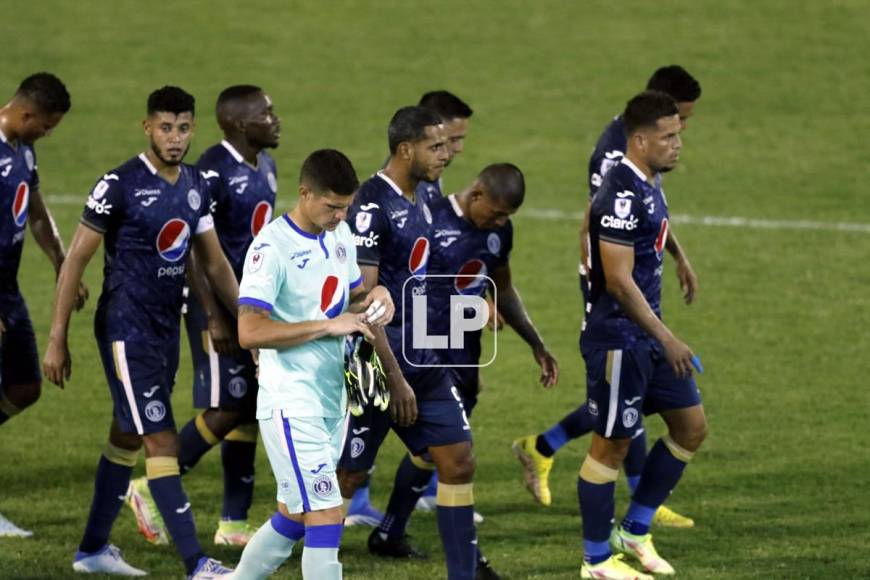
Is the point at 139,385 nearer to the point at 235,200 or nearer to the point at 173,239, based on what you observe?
the point at 173,239

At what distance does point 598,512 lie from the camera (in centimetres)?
966

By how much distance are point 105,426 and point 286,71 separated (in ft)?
51.3

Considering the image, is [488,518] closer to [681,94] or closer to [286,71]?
[681,94]

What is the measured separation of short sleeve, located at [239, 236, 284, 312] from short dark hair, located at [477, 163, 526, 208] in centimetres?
198

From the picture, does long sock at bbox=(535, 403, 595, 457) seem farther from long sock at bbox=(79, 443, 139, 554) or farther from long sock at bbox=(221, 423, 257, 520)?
long sock at bbox=(79, 443, 139, 554)

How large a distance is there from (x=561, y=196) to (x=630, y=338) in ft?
41.7

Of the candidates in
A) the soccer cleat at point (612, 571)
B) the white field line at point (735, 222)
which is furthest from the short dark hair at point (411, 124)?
the white field line at point (735, 222)

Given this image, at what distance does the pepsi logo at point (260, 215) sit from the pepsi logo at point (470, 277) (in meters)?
1.38

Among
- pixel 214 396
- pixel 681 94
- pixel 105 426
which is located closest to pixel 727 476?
pixel 681 94

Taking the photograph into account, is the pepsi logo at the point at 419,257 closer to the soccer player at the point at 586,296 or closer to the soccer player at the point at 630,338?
the soccer player at the point at 630,338

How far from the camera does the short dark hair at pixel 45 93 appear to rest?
32.6ft

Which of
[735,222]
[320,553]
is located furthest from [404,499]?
[735,222]

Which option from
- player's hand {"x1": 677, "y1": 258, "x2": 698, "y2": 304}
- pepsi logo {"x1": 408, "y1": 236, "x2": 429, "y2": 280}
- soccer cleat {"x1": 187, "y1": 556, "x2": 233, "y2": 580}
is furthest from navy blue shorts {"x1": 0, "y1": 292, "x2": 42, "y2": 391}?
player's hand {"x1": 677, "y1": 258, "x2": 698, "y2": 304}

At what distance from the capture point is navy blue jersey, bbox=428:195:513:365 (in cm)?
951
